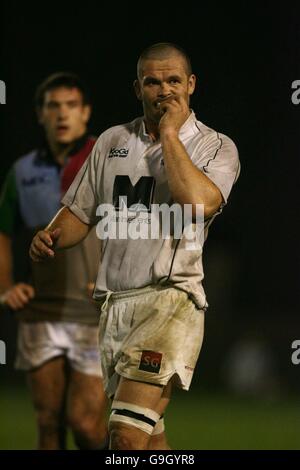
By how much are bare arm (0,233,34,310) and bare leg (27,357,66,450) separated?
464 millimetres

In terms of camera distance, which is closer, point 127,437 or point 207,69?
point 127,437

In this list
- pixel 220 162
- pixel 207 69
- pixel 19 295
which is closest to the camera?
pixel 220 162

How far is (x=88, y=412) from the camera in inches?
257

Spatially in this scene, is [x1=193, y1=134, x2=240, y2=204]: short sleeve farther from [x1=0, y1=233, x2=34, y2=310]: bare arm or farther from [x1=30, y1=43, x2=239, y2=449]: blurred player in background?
[x1=0, y1=233, x2=34, y2=310]: bare arm

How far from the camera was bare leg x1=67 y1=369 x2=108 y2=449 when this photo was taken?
21.4 feet

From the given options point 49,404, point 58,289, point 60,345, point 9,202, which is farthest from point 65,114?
point 49,404

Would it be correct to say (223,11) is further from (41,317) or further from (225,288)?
(225,288)

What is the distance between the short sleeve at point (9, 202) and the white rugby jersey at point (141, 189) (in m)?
1.73

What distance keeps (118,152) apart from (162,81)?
1.21 feet

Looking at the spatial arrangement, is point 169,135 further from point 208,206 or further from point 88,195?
point 88,195

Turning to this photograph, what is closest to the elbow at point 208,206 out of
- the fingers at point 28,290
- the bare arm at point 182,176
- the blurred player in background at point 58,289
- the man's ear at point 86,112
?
the bare arm at point 182,176

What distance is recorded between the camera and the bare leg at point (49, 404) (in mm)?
6629

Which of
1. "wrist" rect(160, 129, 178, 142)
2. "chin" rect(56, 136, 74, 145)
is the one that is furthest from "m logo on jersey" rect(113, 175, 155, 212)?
"chin" rect(56, 136, 74, 145)

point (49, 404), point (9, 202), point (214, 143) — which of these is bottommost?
point (49, 404)
